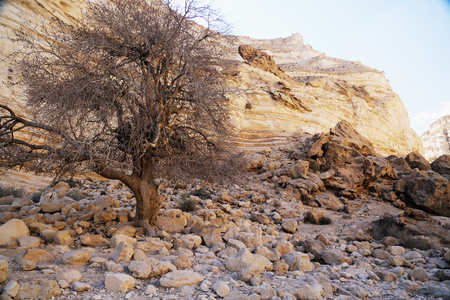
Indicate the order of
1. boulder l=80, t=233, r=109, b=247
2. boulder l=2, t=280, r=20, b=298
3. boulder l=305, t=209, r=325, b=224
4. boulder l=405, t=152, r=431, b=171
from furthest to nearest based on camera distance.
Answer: boulder l=405, t=152, r=431, b=171 → boulder l=305, t=209, r=325, b=224 → boulder l=80, t=233, r=109, b=247 → boulder l=2, t=280, r=20, b=298

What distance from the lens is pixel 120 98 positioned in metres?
5.50

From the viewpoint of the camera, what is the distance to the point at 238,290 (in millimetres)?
3410

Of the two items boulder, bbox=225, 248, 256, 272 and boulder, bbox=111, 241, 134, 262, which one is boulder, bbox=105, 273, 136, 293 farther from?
boulder, bbox=225, 248, 256, 272

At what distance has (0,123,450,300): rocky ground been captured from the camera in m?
3.34

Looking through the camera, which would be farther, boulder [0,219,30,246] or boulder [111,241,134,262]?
boulder [0,219,30,246]

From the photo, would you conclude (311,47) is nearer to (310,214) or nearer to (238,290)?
(310,214)

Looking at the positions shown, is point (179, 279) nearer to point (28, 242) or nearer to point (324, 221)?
point (28, 242)

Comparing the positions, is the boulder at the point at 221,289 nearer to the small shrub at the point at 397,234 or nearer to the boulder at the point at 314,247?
the boulder at the point at 314,247

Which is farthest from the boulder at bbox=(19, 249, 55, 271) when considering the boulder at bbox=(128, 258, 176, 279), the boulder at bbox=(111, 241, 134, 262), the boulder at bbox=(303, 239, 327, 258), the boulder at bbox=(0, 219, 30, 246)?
the boulder at bbox=(303, 239, 327, 258)

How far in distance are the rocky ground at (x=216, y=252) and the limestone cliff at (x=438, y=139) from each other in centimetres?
4707

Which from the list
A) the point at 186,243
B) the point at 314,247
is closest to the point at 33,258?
the point at 186,243

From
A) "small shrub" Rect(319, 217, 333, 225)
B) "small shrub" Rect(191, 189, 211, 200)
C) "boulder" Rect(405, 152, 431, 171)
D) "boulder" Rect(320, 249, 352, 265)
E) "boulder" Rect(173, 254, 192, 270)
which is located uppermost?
"boulder" Rect(405, 152, 431, 171)

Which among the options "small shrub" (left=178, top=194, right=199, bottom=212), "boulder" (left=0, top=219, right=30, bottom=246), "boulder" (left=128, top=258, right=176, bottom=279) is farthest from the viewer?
"small shrub" (left=178, top=194, right=199, bottom=212)

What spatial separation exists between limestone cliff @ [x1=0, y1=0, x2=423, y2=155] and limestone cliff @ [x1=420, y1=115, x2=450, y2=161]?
14.4m
